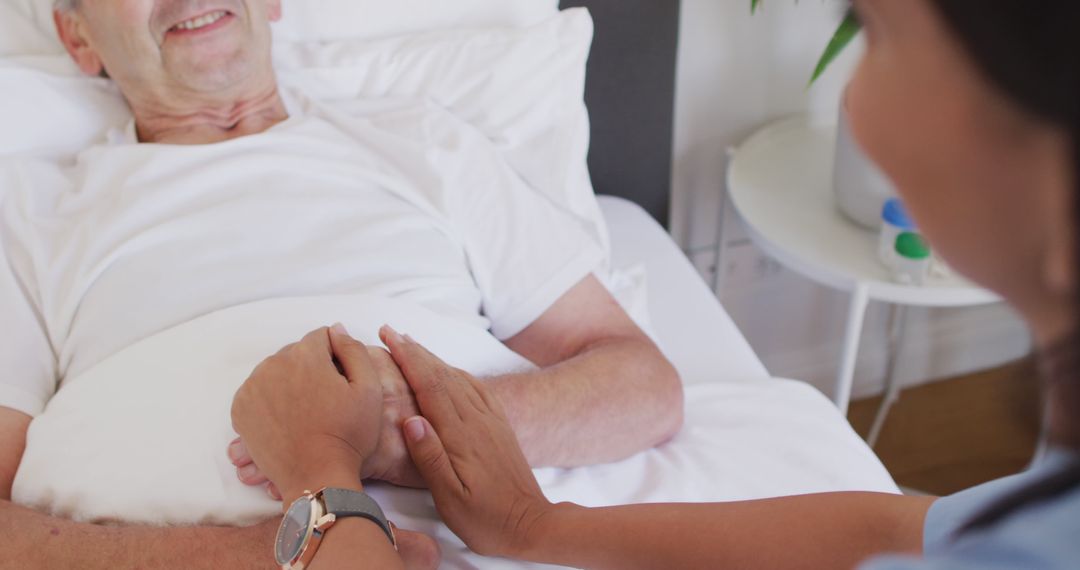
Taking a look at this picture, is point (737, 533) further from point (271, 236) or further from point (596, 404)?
point (271, 236)

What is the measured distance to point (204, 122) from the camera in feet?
4.33

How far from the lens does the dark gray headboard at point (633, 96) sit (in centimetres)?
155

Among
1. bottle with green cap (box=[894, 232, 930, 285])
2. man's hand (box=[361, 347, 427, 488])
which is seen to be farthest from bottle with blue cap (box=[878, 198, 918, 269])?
man's hand (box=[361, 347, 427, 488])

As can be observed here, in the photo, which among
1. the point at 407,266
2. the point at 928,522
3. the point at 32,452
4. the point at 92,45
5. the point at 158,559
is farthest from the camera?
the point at 92,45

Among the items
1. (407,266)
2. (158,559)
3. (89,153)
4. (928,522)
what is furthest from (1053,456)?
(89,153)

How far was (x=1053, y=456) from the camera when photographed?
42 centimetres

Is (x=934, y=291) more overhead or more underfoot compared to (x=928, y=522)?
more underfoot

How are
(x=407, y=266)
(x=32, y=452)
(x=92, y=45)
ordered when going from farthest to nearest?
(x=92, y=45) → (x=407, y=266) → (x=32, y=452)

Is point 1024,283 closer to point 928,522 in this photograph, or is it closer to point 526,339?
point 928,522

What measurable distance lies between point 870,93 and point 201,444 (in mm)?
725

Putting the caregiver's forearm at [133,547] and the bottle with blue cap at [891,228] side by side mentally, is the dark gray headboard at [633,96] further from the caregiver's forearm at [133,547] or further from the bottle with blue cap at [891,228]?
the caregiver's forearm at [133,547]

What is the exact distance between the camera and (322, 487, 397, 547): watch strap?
29.8 inches

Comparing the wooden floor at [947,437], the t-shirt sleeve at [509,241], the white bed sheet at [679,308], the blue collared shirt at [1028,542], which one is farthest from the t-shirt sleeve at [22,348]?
the wooden floor at [947,437]

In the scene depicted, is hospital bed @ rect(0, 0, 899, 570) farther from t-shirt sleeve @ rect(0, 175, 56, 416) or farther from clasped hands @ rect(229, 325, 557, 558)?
t-shirt sleeve @ rect(0, 175, 56, 416)
